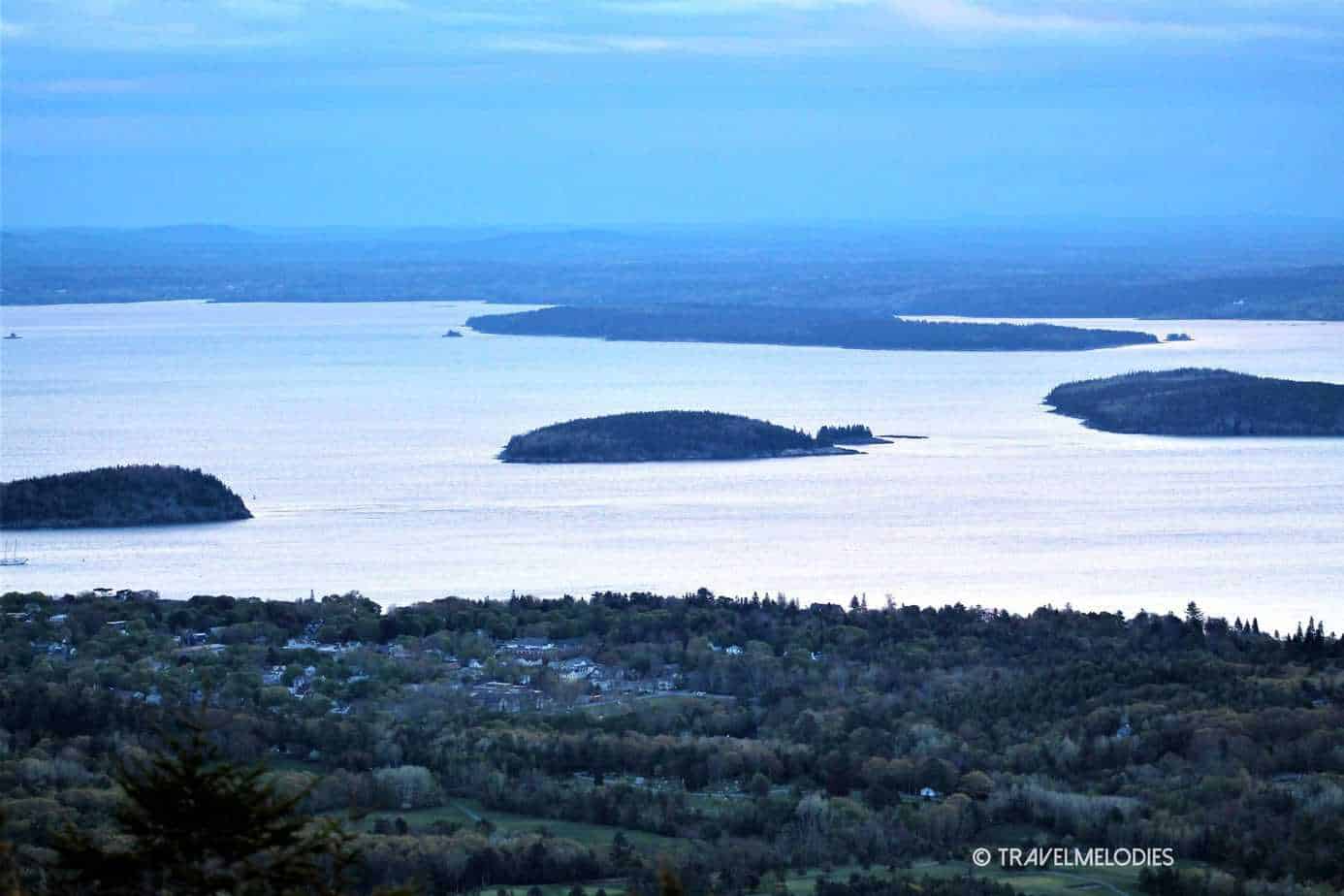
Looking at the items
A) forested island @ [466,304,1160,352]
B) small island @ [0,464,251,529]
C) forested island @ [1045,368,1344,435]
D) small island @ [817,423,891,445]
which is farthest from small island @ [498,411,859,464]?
forested island @ [466,304,1160,352]

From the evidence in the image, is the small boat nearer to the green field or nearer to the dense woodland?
the dense woodland

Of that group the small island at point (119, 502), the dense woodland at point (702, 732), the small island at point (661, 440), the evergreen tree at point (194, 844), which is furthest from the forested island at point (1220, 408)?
the evergreen tree at point (194, 844)

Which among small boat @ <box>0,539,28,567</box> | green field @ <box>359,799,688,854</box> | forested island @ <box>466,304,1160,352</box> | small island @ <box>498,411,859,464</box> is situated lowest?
green field @ <box>359,799,688,854</box>

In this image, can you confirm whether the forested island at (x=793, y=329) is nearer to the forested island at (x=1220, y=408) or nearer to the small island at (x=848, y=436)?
the forested island at (x=1220, y=408)

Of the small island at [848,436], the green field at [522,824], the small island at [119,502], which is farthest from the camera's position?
the small island at [848,436]

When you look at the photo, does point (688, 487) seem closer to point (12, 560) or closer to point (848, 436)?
point (848, 436)

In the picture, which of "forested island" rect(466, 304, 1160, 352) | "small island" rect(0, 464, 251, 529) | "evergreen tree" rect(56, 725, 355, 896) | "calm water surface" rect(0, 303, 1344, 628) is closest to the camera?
"evergreen tree" rect(56, 725, 355, 896)
